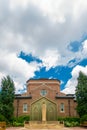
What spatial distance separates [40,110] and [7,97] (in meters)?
7.26

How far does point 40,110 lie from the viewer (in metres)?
43.0

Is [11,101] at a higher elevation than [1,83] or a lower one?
lower

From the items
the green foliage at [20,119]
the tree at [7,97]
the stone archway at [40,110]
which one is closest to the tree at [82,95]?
the stone archway at [40,110]

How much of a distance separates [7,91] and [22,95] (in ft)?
23.7

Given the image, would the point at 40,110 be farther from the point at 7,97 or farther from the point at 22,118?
the point at 7,97

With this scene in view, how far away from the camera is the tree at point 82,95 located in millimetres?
40478

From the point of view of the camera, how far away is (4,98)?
138 ft

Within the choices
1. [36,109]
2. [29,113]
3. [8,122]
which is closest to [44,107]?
[36,109]

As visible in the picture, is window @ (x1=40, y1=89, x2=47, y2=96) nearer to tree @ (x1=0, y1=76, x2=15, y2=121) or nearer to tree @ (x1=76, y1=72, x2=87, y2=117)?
tree @ (x1=0, y1=76, x2=15, y2=121)

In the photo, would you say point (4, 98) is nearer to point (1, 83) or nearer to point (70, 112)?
point (1, 83)

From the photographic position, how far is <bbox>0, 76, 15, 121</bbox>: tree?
1608 inches

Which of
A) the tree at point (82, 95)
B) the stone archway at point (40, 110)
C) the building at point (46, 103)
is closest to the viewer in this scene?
the tree at point (82, 95)

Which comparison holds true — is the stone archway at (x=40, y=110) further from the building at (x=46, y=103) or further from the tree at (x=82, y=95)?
the tree at (x=82, y=95)

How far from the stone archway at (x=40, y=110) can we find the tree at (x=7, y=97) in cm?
454
